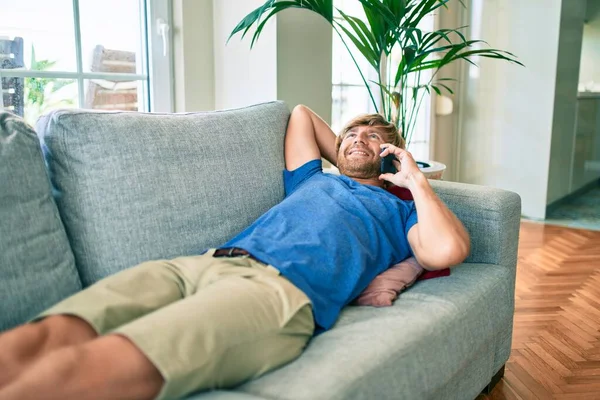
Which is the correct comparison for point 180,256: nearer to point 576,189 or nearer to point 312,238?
point 312,238

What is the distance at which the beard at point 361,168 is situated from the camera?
1847 mm

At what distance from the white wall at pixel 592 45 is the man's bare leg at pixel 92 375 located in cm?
400

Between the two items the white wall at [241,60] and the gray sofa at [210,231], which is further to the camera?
the white wall at [241,60]

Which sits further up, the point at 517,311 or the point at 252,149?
the point at 252,149

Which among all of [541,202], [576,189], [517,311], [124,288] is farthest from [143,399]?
[576,189]

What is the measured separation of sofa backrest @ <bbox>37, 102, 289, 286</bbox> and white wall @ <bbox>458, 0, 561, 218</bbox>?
2.93m

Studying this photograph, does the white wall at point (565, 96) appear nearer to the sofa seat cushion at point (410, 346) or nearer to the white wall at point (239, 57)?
the white wall at point (239, 57)

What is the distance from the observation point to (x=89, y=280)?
1.45 metres

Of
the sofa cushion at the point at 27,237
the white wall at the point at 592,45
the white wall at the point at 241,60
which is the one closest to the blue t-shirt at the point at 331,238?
the sofa cushion at the point at 27,237

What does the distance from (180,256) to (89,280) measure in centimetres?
23

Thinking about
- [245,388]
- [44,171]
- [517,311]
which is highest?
[44,171]

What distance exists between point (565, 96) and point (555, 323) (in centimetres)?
224

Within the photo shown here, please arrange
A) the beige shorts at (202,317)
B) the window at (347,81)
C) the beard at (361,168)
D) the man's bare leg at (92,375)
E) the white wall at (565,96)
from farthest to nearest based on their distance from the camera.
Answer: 1. the white wall at (565,96)
2. the window at (347,81)
3. the beard at (361,168)
4. the beige shorts at (202,317)
5. the man's bare leg at (92,375)

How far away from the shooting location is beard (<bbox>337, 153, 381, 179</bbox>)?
1847 mm
